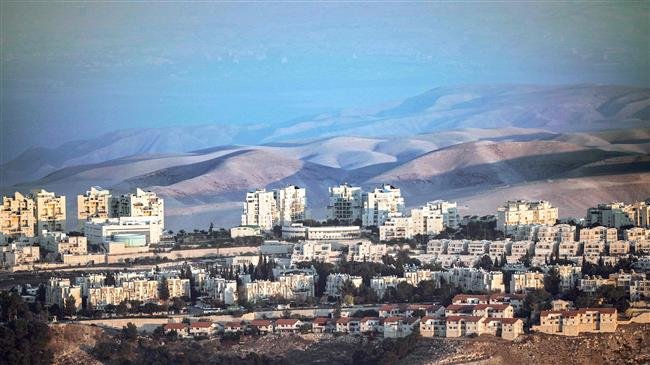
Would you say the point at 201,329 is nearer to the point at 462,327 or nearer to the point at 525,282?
the point at 462,327

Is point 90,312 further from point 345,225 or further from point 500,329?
point 345,225

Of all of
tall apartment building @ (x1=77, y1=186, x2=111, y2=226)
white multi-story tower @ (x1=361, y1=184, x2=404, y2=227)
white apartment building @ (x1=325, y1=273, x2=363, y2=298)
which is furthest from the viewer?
tall apartment building @ (x1=77, y1=186, x2=111, y2=226)

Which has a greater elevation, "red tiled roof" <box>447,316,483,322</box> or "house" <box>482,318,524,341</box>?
"red tiled roof" <box>447,316,483,322</box>

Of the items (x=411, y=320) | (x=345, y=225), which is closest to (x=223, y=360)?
(x=411, y=320)

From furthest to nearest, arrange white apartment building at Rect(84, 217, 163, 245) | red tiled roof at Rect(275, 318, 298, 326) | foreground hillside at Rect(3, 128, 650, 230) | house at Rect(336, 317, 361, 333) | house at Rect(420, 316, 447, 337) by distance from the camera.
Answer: foreground hillside at Rect(3, 128, 650, 230), white apartment building at Rect(84, 217, 163, 245), red tiled roof at Rect(275, 318, 298, 326), house at Rect(336, 317, 361, 333), house at Rect(420, 316, 447, 337)

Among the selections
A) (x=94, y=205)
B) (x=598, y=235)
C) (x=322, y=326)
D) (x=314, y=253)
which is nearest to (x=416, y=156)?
(x=94, y=205)

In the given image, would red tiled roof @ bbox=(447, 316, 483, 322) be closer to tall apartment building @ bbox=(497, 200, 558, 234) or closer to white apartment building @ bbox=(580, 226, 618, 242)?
white apartment building @ bbox=(580, 226, 618, 242)

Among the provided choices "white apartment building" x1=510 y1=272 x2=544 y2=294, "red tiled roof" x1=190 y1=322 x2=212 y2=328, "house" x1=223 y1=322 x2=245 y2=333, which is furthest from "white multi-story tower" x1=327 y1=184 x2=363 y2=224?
"red tiled roof" x1=190 y1=322 x2=212 y2=328
